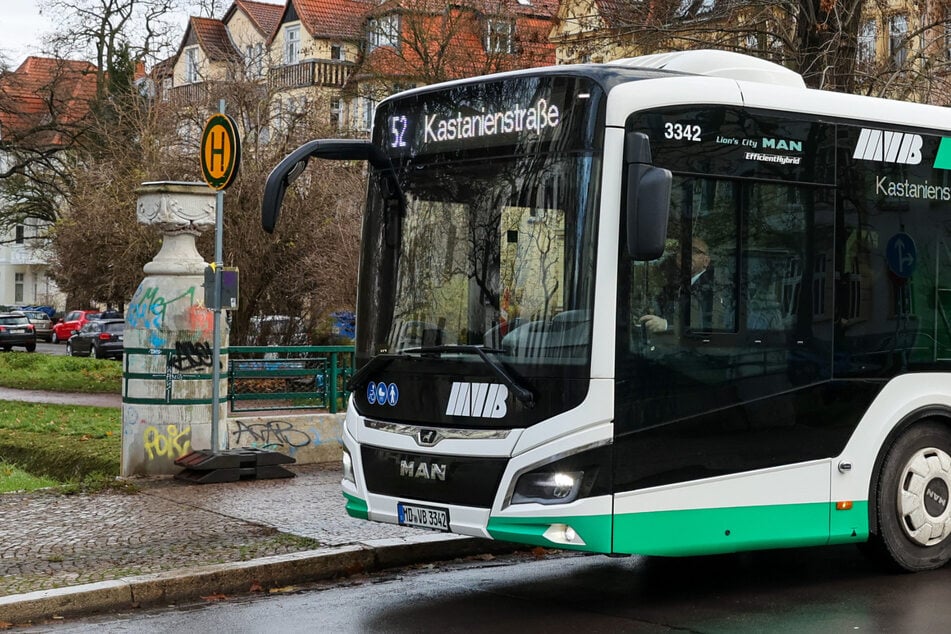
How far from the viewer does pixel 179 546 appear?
988 centimetres

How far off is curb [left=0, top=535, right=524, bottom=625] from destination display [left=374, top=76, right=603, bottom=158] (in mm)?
2788

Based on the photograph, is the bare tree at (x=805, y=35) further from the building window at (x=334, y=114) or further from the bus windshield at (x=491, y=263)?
the bus windshield at (x=491, y=263)

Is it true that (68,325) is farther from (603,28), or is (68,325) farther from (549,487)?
(549,487)

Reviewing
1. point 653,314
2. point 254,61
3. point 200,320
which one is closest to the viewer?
point 653,314

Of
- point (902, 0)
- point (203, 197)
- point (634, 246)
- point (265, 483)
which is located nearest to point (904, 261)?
point (634, 246)

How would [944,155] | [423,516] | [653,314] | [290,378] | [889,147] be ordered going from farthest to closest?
1. [290,378]
2. [944,155]
3. [889,147]
4. [423,516]
5. [653,314]

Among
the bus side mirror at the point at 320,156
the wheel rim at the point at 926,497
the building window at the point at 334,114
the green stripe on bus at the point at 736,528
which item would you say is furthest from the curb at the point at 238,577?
the building window at the point at 334,114

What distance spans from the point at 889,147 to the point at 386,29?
1259 inches

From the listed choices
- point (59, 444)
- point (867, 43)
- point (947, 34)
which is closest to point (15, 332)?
point (59, 444)

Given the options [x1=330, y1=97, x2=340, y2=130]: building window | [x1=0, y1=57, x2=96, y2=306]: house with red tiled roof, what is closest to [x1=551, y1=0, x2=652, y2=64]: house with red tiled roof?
[x1=330, y1=97, x2=340, y2=130]: building window

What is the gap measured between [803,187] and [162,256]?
724 cm

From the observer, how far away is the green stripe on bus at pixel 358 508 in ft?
28.3

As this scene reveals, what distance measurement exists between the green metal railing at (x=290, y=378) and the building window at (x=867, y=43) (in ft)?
31.5

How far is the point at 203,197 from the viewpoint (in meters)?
14.1
